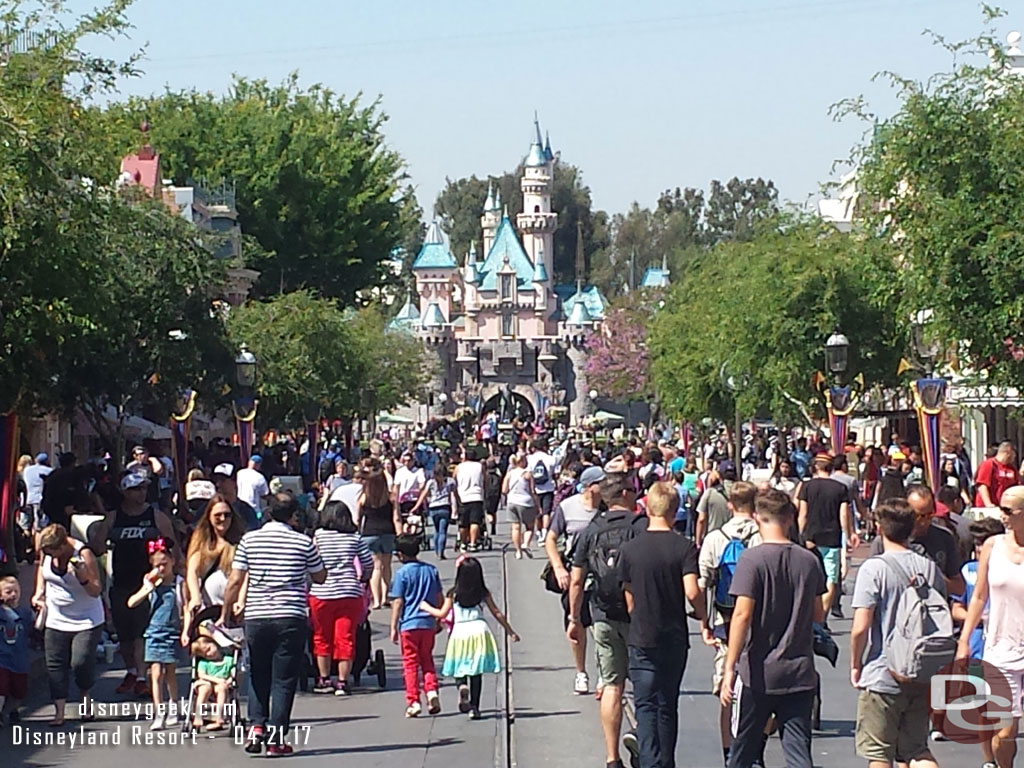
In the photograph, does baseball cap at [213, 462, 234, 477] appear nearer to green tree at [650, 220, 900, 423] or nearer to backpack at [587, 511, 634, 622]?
backpack at [587, 511, 634, 622]

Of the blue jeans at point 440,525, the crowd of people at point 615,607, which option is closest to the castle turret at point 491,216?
the blue jeans at point 440,525

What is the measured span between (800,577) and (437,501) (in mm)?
20111

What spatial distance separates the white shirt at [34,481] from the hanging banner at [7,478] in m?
6.07

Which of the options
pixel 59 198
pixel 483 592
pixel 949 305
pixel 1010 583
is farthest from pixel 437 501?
pixel 1010 583

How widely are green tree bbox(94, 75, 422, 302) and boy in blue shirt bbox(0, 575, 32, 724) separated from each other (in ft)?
149

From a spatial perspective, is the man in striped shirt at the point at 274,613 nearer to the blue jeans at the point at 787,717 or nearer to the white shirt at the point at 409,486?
the blue jeans at the point at 787,717

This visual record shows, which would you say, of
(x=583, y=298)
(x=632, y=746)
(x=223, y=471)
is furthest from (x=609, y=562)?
(x=583, y=298)

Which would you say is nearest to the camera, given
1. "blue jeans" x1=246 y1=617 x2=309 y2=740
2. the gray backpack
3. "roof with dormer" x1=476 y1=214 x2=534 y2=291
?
the gray backpack

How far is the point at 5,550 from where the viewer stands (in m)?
18.1

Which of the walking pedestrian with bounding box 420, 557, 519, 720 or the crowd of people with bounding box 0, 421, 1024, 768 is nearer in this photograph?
the crowd of people with bounding box 0, 421, 1024, 768

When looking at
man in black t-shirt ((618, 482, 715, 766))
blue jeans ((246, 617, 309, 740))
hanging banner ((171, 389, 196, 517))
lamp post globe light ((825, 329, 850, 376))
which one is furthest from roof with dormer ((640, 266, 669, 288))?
man in black t-shirt ((618, 482, 715, 766))

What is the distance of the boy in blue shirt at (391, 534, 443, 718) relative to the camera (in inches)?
523

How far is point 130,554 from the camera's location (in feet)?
45.3

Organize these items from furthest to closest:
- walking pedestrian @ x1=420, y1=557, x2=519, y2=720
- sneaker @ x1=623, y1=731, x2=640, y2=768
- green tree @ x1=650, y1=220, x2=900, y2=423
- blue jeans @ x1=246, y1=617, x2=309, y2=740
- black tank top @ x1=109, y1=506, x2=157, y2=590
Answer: green tree @ x1=650, y1=220, x2=900, y2=423 → black tank top @ x1=109, y1=506, x2=157, y2=590 → walking pedestrian @ x1=420, y1=557, x2=519, y2=720 → blue jeans @ x1=246, y1=617, x2=309, y2=740 → sneaker @ x1=623, y1=731, x2=640, y2=768
